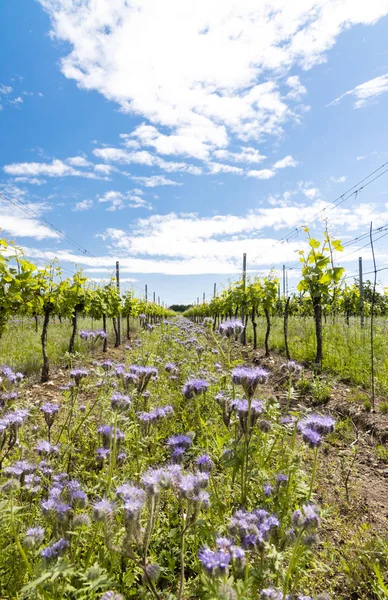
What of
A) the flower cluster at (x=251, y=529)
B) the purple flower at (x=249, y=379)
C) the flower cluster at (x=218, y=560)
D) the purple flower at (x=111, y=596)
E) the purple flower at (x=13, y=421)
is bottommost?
the purple flower at (x=111, y=596)

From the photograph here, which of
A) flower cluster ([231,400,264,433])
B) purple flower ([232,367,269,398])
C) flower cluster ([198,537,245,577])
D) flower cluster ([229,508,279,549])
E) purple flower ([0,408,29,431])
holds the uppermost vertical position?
purple flower ([232,367,269,398])

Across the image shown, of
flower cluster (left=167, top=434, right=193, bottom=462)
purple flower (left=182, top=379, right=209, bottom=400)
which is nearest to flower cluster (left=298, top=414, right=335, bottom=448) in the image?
flower cluster (left=167, top=434, right=193, bottom=462)

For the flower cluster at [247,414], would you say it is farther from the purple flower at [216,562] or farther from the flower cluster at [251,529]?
the purple flower at [216,562]

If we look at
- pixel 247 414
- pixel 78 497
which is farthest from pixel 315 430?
pixel 78 497

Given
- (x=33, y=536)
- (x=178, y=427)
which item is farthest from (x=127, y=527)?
(x=178, y=427)

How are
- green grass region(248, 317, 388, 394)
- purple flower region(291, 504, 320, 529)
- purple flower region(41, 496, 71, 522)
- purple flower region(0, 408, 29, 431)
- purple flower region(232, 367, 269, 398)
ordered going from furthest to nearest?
green grass region(248, 317, 388, 394) → purple flower region(0, 408, 29, 431) → purple flower region(232, 367, 269, 398) → purple flower region(41, 496, 71, 522) → purple flower region(291, 504, 320, 529)

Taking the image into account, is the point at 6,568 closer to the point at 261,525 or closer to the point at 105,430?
the point at 105,430

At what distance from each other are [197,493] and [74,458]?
314 cm

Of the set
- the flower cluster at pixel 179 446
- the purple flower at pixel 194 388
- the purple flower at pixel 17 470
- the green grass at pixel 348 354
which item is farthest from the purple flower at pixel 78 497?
the green grass at pixel 348 354

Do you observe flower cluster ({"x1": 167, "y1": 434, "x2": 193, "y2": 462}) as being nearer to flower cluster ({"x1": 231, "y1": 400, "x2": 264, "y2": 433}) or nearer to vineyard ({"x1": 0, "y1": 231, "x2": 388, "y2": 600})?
vineyard ({"x1": 0, "y1": 231, "x2": 388, "y2": 600})

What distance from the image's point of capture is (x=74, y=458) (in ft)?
14.1

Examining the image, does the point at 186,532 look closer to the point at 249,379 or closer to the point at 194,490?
the point at 194,490

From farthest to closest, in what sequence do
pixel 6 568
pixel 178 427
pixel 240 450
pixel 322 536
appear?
1. pixel 178 427
2. pixel 322 536
3. pixel 240 450
4. pixel 6 568

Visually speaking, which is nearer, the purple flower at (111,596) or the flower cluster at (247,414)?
the purple flower at (111,596)
